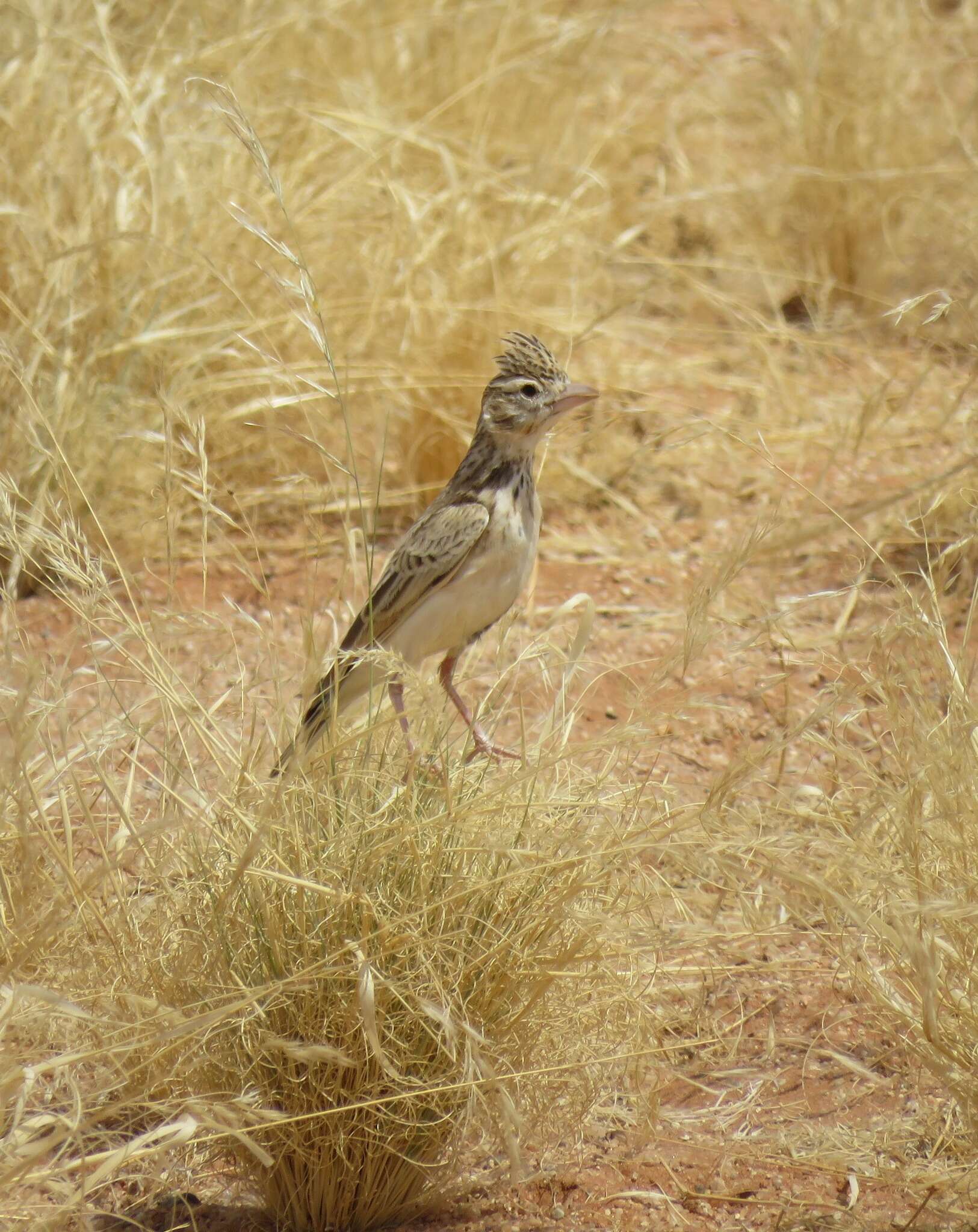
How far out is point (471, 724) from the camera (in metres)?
3.36

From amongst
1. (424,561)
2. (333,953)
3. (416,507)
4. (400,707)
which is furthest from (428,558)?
(416,507)

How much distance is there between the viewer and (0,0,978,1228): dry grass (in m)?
2.67

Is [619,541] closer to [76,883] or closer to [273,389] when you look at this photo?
[273,389]

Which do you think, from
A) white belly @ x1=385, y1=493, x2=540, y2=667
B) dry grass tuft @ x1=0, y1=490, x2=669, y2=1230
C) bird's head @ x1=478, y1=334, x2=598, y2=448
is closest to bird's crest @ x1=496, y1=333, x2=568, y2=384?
bird's head @ x1=478, y1=334, x2=598, y2=448

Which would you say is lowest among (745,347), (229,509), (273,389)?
(745,347)

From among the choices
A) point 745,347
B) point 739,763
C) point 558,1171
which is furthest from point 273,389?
point 739,763

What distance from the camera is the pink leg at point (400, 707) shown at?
2781 mm

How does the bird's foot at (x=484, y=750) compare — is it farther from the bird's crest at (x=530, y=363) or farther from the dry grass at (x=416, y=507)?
the bird's crest at (x=530, y=363)

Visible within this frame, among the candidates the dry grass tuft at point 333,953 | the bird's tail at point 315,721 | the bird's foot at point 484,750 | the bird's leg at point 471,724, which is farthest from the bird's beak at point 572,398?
the dry grass tuft at point 333,953

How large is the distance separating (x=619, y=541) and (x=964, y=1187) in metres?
3.65

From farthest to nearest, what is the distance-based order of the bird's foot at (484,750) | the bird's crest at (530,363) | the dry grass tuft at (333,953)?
the bird's crest at (530,363) → the bird's foot at (484,750) → the dry grass tuft at (333,953)

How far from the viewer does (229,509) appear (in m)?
6.20

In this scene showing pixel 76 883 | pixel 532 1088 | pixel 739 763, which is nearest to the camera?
pixel 739 763

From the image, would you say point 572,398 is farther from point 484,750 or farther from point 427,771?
point 427,771
